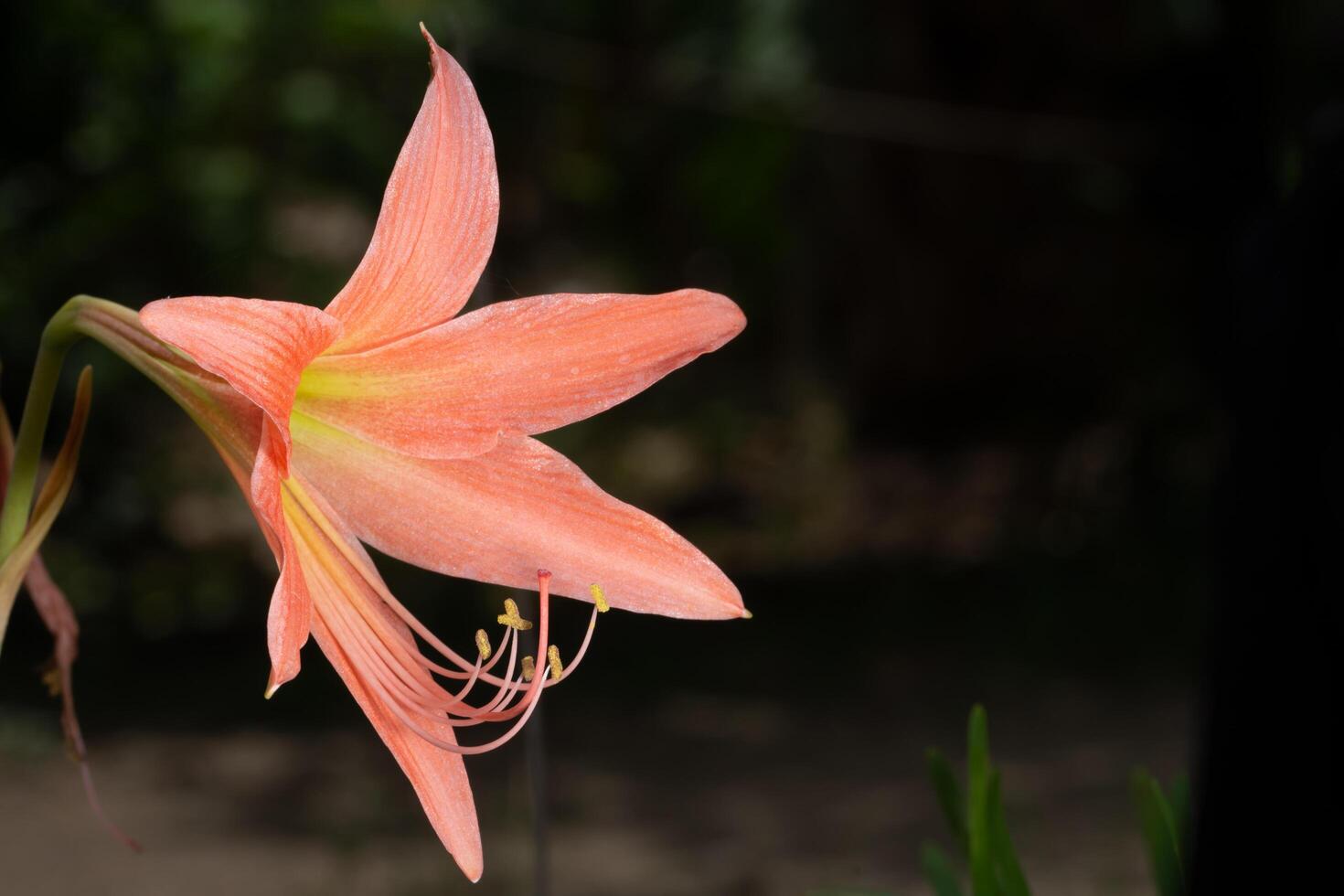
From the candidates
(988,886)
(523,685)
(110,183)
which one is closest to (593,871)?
(110,183)

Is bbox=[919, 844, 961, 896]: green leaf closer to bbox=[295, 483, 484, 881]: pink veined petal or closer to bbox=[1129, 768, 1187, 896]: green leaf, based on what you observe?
bbox=[1129, 768, 1187, 896]: green leaf

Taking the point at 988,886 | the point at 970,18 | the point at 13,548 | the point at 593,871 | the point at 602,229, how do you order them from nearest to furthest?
the point at 13,548 < the point at 988,886 < the point at 593,871 < the point at 970,18 < the point at 602,229

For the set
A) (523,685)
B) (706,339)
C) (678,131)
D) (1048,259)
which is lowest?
(523,685)

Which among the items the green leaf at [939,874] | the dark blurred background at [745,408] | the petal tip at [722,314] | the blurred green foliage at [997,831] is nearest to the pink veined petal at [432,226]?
the petal tip at [722,314]

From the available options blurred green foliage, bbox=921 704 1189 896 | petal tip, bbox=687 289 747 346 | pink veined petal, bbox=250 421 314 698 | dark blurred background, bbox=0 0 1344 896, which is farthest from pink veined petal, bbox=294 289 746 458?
dark blurred background, bbox=0 0 1344 896

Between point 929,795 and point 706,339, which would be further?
point 929,795

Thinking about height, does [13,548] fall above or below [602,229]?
below

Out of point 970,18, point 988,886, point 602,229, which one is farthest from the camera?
point 602,229

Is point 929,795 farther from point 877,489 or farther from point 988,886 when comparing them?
point 988,886
